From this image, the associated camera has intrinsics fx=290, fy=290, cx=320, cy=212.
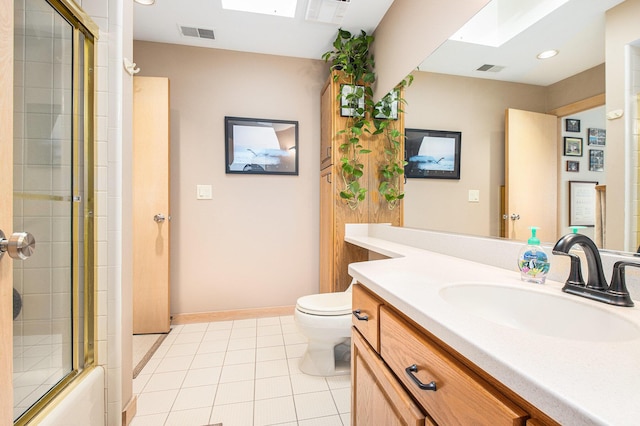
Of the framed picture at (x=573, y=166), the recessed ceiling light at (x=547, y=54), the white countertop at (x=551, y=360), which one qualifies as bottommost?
the white countertop at (x=551, y=360)

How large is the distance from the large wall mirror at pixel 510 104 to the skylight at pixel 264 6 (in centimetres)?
107

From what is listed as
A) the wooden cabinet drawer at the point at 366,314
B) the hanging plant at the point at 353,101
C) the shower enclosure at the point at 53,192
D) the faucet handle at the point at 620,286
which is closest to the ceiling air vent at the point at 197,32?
the hanging plant at the point at 353,101

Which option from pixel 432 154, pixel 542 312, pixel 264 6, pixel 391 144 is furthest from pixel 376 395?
pixel 264 6

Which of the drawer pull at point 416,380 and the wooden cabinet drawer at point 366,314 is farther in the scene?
the wooden cabinet drawer at point 366,314

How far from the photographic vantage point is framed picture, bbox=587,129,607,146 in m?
0.78

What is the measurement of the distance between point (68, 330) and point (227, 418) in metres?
0.78

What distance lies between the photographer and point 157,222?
2.24 metres

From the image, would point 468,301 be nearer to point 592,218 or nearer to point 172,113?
point 592,218

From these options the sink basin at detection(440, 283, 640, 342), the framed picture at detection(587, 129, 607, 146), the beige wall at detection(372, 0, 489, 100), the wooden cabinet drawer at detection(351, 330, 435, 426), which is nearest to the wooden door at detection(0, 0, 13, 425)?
the wooden cabinet drawer at detection(351, 330, 435, 426)

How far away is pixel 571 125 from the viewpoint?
868mm

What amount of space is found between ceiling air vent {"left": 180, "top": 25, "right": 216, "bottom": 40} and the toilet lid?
2.15 meters

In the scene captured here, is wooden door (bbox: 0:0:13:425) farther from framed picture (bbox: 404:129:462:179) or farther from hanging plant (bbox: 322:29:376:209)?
hanging plant (bbox: 322:29:376:209)

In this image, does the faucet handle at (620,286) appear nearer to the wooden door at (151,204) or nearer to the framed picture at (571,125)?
the framed picture at (571,125)

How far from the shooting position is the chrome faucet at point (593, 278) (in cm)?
65
